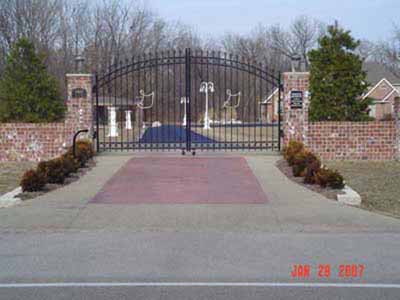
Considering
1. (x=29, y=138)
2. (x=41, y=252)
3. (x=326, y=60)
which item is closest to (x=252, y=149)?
(x=326, y=60)

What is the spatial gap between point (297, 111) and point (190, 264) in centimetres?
1107

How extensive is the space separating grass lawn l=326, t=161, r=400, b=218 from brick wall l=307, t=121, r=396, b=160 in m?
0.37

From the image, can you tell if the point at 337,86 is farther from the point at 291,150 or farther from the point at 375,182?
the point at 375,182

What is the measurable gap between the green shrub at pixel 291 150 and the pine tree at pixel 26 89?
704 centimetres

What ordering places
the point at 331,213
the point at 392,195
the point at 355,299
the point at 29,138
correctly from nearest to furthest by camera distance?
the point at 355,299
the point at 331,213
the point at 392,195
the point at 29,138

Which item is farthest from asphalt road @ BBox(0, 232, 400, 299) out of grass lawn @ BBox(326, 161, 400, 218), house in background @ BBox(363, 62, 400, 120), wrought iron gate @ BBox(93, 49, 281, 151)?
house in background @ BBox(363, 62, 400, 120)

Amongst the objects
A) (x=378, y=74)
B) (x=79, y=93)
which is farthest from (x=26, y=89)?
(x=378, y=74)

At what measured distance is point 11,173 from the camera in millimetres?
15641

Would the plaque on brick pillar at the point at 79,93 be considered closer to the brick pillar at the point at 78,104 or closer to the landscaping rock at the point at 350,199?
the brick pillar at the point at 78,104

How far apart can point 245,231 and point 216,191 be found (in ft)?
10.8

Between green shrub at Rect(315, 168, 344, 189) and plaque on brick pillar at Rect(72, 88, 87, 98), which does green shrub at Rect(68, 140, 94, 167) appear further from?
green shrub at Rect(315, 168, 344, 189)

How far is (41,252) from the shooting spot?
7797 mm

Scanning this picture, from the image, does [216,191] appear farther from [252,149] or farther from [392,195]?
[252,149]

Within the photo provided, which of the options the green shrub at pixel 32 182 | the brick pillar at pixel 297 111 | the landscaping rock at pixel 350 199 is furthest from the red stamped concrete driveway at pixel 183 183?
the brick pillar at pixel 297 111
